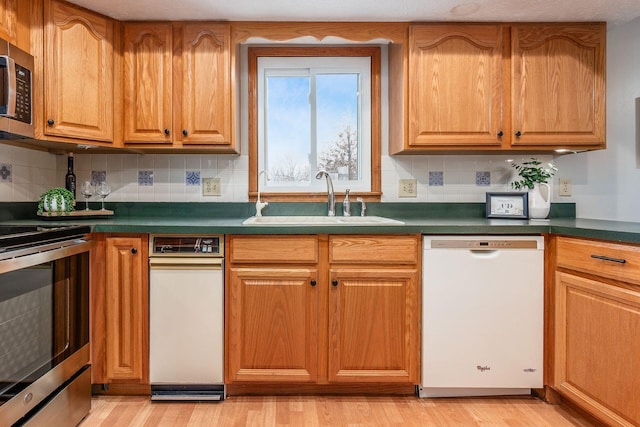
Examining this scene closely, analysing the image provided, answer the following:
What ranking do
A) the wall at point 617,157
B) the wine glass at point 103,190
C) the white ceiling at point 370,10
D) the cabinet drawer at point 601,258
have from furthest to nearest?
the wine glass at point 103,190 → the wall at point 617,157 → the white ceiling at point 370,10 → the cabinet drawer at point 601,258

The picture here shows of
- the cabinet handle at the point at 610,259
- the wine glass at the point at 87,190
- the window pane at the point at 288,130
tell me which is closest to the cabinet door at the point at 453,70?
the window pane at the point at 288,130

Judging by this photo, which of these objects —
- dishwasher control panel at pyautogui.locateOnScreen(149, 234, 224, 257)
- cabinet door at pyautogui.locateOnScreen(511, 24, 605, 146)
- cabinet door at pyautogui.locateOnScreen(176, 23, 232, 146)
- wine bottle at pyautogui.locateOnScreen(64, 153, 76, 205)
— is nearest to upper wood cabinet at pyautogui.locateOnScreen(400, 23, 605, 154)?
cabinet door at pyautogui.locateOnScreen(511, 24, 605, 146)

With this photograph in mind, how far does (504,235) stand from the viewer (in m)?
1.92

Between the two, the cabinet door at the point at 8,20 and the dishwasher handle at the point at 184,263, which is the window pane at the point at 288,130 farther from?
the cabinet door at the point at 8,20

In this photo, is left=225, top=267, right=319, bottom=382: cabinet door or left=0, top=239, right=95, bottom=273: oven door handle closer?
left=0, top=239, right=95, bottom=273: oven door handle

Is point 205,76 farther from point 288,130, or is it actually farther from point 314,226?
point 314,226

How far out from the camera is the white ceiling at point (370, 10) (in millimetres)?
1986

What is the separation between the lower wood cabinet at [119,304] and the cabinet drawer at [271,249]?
0.45 meters

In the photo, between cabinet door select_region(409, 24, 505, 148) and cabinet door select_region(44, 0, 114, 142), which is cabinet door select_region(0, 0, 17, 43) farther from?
cabinet door select_region(409, 24, 505, 148)

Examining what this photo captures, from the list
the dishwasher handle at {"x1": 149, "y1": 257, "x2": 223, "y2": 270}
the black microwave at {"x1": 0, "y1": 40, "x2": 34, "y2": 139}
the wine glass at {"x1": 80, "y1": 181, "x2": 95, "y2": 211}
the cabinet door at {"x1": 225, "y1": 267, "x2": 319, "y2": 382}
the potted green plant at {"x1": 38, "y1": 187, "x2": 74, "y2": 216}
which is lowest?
the cabinet door at {"x1": 225, "y1": 267, "x2": 319, "y2": 382}

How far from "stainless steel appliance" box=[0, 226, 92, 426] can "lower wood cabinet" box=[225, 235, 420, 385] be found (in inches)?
25.7

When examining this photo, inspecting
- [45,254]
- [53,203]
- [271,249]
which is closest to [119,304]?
[45,254]

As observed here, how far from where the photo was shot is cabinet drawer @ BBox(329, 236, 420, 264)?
1914 mm

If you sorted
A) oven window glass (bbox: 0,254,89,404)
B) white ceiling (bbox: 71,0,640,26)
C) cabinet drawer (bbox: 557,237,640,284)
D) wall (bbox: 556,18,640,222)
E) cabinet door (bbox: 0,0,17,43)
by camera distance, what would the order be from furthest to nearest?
wall (bbox: 556,18,640,222)
white ceiling (bbox: 71,0,640,26)
cabinet door (bbox: 0,0,17,43)
cabinet drawer (bbox: 557,237,640,284)
oven window glass (bbox: 0,254,89,404)
